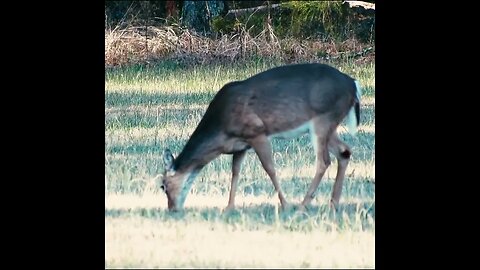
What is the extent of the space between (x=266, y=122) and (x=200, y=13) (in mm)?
16039

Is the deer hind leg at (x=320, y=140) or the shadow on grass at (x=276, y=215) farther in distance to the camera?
the deer hind leg at (x=320, y=140)

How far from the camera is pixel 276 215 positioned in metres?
10.8

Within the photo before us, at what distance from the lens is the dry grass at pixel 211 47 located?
24.1m

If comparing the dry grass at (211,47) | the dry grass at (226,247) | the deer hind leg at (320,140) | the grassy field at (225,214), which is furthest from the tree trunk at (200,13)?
the dry grass at (226,247)

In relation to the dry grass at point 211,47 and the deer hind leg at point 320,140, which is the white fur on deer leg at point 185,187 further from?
the dry grass at point 211,47

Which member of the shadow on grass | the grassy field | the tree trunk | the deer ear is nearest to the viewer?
the grassy field

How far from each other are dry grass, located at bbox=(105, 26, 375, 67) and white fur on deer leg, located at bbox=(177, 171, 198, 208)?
1235 cm

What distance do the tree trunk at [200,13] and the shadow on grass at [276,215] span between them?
624 inches

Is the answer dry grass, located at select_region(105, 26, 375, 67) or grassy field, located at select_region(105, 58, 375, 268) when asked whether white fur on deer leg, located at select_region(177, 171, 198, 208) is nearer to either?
grassy field, located at select_region(105, 58, 375, 268)

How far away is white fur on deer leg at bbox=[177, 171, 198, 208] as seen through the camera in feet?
37.6

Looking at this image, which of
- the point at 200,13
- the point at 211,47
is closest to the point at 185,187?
the point at 211,47

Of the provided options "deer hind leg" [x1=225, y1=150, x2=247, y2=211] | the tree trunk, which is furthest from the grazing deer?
the tree trunk

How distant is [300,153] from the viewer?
1434cm
